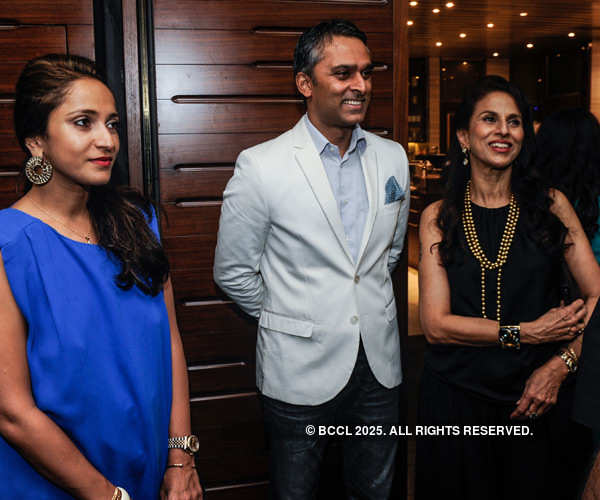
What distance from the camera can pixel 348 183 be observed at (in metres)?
1.95

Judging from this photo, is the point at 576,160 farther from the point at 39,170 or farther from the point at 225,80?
the point at 39,170

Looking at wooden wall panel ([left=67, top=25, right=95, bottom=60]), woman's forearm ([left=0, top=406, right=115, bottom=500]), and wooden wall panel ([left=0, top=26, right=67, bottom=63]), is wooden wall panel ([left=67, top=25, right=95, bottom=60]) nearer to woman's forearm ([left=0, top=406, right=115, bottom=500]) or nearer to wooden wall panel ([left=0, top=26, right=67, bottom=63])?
wooden wall panel ([left=0, top=26, right=67, bottom=63])

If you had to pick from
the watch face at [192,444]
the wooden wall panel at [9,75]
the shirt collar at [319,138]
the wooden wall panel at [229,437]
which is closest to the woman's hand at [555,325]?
the shirt collar at [319,138]

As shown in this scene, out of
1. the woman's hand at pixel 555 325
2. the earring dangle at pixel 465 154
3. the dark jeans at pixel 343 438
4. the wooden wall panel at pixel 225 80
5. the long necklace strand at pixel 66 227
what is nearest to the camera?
the long necklace strand at pixel 66 227

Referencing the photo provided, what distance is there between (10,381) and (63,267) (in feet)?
0.81

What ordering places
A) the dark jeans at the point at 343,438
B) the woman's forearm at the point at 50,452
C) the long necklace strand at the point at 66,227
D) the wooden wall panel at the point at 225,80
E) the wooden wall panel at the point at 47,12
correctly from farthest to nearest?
the wooden wall panel at the point at 225,80 < the wooden wall panel at the point at 47,12 < the dark jeans at the point at 343,438 < the long necklace strand at the point at 66,227 < the woman's forearm at the point at 50,452

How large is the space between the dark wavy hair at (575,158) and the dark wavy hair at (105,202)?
1.50m

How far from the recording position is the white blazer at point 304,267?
6.03 ft

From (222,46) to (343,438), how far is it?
1499 mm

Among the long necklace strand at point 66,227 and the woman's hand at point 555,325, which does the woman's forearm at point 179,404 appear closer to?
the long necklace strand at point 66,227

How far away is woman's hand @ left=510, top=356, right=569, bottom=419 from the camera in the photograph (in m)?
1.80

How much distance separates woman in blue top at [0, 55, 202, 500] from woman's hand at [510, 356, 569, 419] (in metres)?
1.00

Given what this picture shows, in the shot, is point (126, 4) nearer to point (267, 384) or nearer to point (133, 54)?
point (133, 54)

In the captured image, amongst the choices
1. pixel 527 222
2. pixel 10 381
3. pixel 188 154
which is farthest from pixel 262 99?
pixel 10 381
